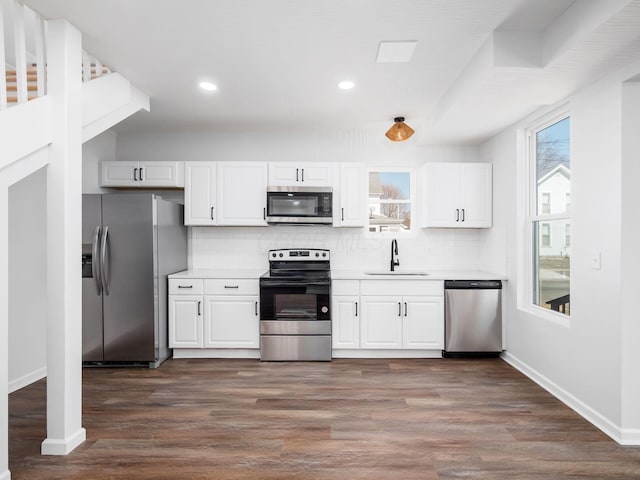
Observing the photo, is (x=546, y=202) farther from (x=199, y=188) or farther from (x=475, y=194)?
(x=199, y=188)

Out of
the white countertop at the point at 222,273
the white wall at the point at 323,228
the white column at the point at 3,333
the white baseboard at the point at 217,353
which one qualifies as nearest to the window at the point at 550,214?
the white wall at the point at 323,228

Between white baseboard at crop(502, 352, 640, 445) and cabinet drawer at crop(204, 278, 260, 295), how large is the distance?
2619mm

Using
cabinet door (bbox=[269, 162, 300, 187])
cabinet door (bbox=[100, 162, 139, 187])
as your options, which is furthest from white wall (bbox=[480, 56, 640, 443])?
cabinet door (bbox=[100, 162, 139, 187])

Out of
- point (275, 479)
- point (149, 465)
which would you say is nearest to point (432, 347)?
point (275, 479)

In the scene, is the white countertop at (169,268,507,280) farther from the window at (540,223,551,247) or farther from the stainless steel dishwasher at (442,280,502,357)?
the window at (540,223,551,247)

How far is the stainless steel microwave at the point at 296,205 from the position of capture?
4.29 metres

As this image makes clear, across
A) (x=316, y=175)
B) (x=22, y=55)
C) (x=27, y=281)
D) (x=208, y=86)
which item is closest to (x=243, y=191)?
(x=316, y=175)

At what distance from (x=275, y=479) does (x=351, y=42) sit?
2.60m

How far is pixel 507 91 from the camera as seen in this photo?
Result: 2895mm

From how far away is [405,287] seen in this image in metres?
4.05

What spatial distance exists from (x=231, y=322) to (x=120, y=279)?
112 centimetres

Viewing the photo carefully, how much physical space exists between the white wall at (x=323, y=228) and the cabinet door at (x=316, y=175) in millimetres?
343

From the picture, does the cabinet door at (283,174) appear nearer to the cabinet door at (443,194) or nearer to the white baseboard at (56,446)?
the cabinet door at (443,194)

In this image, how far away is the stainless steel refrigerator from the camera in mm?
3732
